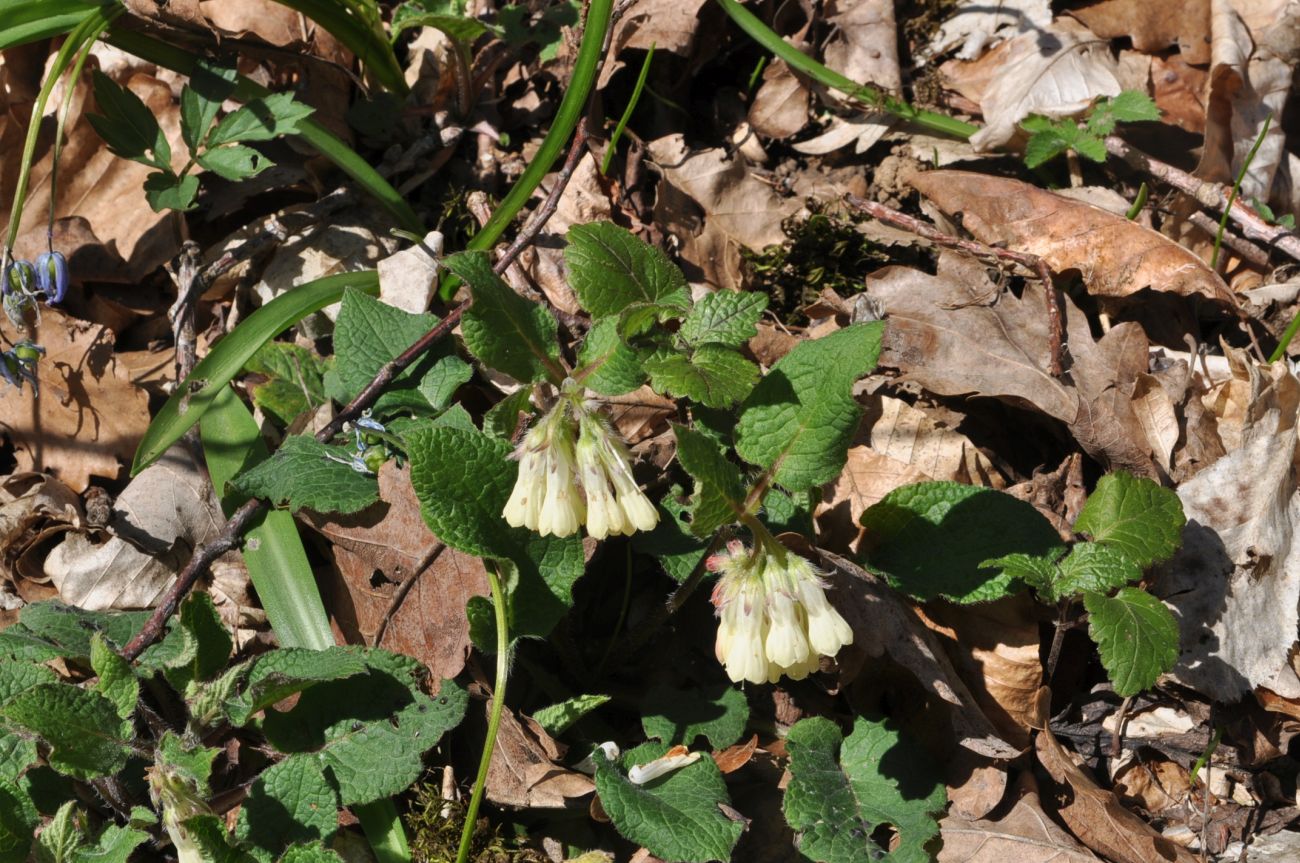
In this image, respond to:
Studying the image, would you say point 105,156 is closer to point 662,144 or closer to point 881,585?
point 662,144

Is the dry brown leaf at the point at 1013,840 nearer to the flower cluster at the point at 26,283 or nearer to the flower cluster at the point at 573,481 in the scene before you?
the flower cluster at the point at 573,481

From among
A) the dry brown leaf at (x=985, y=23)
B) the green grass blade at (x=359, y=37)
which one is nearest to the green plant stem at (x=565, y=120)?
the green grass blade at (x=359, y=37)

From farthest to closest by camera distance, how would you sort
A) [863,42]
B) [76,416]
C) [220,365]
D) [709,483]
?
[863,42], [76,416], [220,365], [709,483]

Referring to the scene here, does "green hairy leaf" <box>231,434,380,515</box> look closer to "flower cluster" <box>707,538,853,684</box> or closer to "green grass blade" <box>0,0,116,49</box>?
"flower cluster" <box>707,538,853,684</box>

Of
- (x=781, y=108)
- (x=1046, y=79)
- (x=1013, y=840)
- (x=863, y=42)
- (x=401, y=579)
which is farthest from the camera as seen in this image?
(x=863, y=42)

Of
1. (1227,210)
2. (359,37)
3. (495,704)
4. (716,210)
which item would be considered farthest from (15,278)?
(1227,210)

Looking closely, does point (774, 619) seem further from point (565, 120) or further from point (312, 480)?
point (565, 120)

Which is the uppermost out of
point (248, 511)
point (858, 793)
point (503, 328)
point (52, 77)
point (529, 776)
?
point (52, 77)
